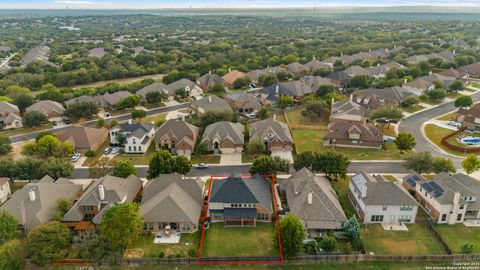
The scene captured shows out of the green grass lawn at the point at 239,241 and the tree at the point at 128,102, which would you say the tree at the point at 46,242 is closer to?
the green grass lawn at the point at 239,241

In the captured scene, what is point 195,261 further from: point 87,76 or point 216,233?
point 87,76

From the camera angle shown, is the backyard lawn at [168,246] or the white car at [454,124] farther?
the white car at [454,124]

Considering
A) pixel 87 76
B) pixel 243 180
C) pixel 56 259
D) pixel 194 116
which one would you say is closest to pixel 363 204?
pixel 243 180

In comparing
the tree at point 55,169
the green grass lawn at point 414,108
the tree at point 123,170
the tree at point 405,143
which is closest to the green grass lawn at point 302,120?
the tree at point 405,143

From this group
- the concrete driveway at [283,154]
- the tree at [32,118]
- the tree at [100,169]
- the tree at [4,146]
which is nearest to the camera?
the tree at [100,169]

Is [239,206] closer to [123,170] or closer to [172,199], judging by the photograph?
[172,199]

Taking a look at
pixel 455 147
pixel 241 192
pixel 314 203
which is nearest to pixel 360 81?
pixel 455 147
